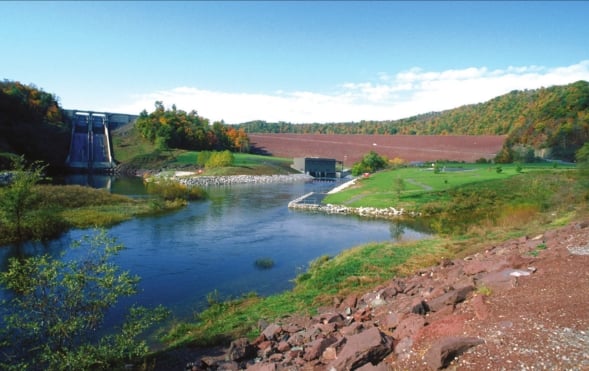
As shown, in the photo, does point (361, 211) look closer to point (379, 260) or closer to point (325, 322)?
point (379, 260)

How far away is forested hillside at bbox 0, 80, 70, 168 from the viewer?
252 ft

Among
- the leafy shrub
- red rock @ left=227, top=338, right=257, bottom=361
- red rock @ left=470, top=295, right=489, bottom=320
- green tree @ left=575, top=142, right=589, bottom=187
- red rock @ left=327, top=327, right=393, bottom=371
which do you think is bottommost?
the leafy shrub

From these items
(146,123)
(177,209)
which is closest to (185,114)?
(146,123)

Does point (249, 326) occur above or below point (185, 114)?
below

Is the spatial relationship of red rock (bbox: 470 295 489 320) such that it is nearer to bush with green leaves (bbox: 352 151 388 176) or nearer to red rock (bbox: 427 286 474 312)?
red rock (bbox: 427 286 474 312)

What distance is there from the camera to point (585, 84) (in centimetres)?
8481

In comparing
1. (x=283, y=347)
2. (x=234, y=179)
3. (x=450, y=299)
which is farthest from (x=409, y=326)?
(x=234, y=179)

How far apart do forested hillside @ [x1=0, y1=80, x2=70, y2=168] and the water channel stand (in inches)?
2197

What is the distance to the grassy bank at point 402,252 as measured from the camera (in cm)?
1214

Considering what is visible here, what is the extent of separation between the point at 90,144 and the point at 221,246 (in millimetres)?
81924

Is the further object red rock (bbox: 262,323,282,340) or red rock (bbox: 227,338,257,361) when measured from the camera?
red rock (bbox: 262,323,282,340)

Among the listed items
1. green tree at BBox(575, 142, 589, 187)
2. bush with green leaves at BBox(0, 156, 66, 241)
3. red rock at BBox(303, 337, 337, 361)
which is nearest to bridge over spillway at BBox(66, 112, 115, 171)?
bush with green leaves at BBox(0, 156, 66, 241)

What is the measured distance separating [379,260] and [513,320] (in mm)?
10155

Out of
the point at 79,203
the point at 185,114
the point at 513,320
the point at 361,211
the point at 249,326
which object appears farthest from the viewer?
the point at 185,114
